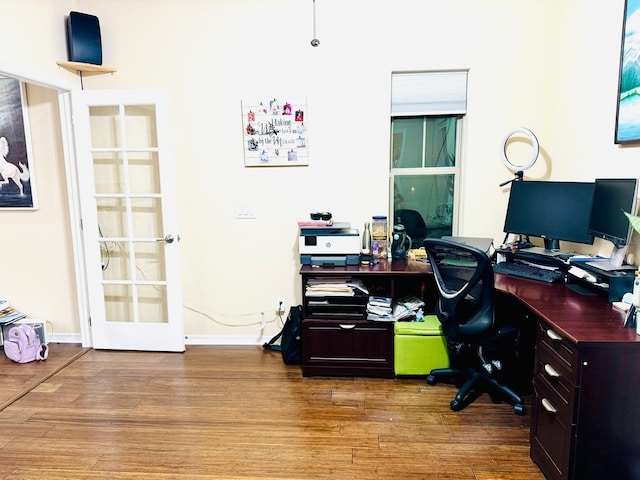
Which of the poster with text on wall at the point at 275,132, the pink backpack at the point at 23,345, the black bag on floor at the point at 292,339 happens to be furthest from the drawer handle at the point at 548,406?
the pink backpack at the point at 23,345

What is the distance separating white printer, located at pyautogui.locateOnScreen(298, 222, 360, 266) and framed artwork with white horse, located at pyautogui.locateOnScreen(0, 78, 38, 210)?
7.68 ft

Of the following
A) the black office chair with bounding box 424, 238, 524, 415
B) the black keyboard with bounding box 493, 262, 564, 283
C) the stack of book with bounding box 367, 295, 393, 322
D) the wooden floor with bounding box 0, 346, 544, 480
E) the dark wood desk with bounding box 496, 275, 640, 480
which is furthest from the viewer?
the stack of book with bounding box 367, 295, 393, 322

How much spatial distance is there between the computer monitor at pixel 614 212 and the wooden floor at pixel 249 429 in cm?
110

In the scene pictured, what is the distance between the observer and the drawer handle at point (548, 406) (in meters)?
1.89

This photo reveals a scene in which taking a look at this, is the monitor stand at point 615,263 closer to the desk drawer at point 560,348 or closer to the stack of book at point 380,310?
the desk drawer at point 560,348

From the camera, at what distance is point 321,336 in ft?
9.77

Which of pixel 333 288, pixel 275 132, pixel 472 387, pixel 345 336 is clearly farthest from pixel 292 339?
pixel 275 132

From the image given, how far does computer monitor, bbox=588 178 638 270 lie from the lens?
7.01 ft

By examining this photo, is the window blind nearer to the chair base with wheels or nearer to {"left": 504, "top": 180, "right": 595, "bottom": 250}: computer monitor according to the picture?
{"left": 504, "top": 180, "right": 595, "bottom": 250}: computer monitor

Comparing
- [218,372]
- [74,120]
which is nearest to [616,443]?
[218,372]

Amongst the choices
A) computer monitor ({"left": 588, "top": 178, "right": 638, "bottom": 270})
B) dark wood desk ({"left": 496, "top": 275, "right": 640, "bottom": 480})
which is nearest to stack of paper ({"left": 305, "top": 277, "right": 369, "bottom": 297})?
dark wood desk ({"left": 496, "top": 275, "right": 640, "bottom": 480})

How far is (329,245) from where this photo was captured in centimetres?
303

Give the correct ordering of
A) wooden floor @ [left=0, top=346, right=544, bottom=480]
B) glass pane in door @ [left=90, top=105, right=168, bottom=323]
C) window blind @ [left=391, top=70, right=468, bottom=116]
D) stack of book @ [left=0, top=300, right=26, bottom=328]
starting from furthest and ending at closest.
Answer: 1. stack of book @ [left=0, top=300, right=26, bottom=328]
2. glass pane in door @ [left=90, top=105, right=168, bottom=323]
3. window blind @ [left=391, top=70, right=468, bottom=116]
4. wooden floor @ [left=0, top=346, right=544, bottom=480]

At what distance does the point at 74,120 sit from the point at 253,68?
1441 mm
